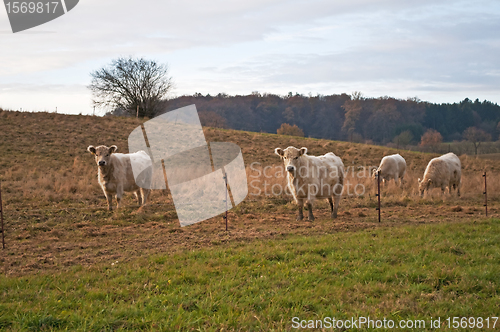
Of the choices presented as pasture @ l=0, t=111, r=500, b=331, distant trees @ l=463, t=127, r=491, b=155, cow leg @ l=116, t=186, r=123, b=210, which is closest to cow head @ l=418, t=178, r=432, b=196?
pasture @ l=0, t=111, r=500, b=331

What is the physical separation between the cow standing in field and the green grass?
11.9ft

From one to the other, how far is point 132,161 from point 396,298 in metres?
11.0

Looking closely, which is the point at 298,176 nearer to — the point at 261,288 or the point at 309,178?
the point at 309,178

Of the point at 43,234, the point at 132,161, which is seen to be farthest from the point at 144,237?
the point at 132,161

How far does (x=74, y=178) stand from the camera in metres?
17.9

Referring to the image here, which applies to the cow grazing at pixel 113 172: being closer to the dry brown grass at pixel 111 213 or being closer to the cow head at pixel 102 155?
the cow head at pixel 102 155

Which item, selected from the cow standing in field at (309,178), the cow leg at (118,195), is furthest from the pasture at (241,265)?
the cow standing in field at (309,178)

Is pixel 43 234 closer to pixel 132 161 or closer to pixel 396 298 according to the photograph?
pixel 132 161

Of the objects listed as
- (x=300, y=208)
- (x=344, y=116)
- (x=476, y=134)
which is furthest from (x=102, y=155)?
(x=476, y=134)

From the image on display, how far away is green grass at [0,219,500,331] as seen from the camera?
4.59 m

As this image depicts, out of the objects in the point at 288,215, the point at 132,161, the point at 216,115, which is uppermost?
the point at 216,115

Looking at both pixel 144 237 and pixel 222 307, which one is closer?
pixel 222 307

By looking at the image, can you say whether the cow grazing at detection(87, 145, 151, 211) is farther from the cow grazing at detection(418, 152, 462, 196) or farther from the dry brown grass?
the cow grazing at detection(418, 152, 462, 196)

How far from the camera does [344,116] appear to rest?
7712 centimetres
